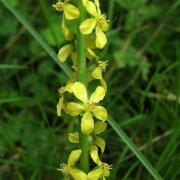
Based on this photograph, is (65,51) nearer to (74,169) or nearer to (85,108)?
(85,108)

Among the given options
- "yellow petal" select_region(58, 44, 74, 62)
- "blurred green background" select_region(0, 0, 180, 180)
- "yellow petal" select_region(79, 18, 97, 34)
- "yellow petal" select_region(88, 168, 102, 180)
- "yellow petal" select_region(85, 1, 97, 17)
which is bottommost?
"yellow petal" select_region(88, 168, 102, 180)

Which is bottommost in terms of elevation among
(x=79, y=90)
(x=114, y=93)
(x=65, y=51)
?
(x=79, y=90)

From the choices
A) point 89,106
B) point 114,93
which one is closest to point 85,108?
point 89,106

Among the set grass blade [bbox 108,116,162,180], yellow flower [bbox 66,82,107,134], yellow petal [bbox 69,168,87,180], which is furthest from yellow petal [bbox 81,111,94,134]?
grass blade [bbox 108,116,162,180]

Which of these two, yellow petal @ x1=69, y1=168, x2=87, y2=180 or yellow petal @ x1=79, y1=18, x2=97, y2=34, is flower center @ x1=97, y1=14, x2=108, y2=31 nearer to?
yellow petal @ x1=79, y1=18, x2=97, y2=34

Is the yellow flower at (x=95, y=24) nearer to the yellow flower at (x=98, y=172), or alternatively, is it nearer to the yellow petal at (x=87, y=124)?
the yellow petal at (x=87, y=124)
